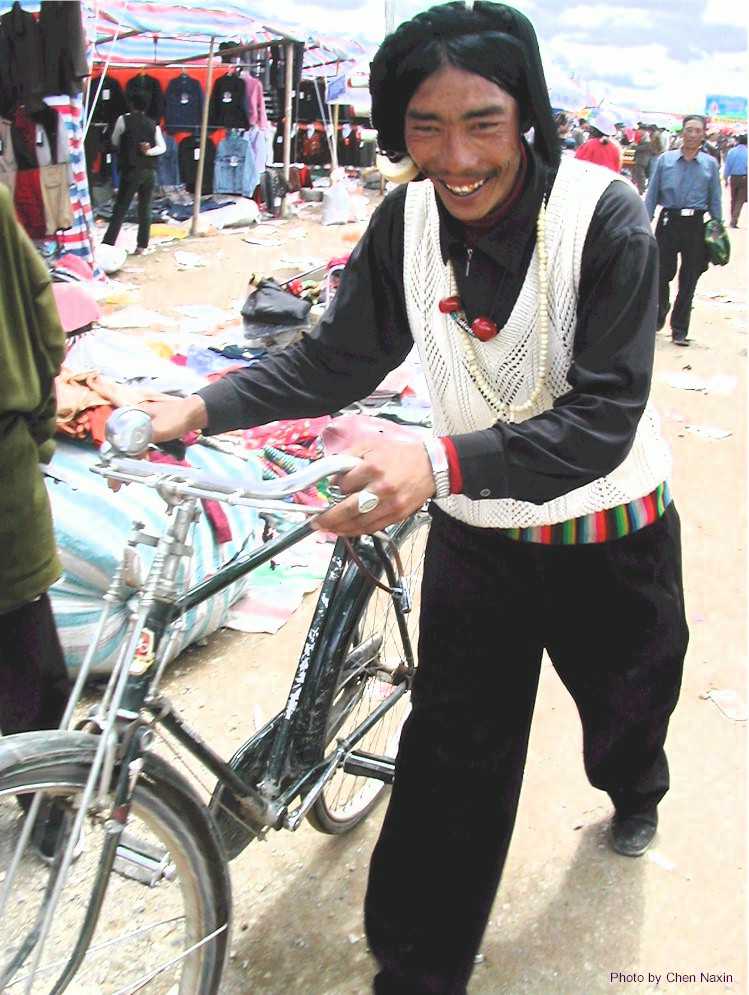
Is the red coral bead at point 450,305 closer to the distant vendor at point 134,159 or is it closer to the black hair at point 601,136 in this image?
the distant vendor at point 134,159

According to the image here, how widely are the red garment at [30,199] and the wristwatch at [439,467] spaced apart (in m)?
7.42

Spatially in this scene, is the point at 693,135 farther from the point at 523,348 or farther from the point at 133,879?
the point at 133,879

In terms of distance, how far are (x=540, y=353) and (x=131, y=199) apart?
31.9ft

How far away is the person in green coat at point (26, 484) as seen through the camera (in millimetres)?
1924

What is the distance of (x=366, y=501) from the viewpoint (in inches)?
51.1

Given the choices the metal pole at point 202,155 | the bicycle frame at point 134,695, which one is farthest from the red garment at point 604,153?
the bicycle frame at point 134,695

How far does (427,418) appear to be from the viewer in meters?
5.05

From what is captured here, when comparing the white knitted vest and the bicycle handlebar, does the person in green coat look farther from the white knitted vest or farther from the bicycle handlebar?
the white knitted vest

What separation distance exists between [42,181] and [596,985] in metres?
7.64

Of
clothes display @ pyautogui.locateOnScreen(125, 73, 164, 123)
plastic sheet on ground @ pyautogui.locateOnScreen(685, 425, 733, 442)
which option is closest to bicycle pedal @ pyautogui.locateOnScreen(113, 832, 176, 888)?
plastic sheet on ground @ pyautogui.locateOnScreen(685, 425, 733, 442)

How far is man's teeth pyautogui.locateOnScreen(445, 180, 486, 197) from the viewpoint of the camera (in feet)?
4.96

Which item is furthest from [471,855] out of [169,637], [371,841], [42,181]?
[42,181]

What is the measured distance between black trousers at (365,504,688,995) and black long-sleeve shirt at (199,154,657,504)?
0.45m

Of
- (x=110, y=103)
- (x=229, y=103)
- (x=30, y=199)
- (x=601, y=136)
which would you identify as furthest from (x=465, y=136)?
(x=229, y=103)
